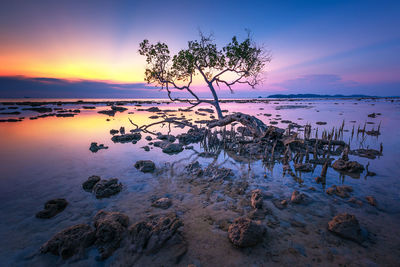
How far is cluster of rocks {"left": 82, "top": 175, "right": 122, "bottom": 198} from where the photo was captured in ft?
24.0

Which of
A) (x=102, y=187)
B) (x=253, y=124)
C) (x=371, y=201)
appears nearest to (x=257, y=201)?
(x=371, y=201)

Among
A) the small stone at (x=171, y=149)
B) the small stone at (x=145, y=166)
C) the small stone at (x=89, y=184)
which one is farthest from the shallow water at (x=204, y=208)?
the small stone at (x=171, y=149)

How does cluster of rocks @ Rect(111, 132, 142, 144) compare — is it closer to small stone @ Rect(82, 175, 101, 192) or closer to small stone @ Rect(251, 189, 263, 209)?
small stone @ Rect(82, 175, 101, 192)

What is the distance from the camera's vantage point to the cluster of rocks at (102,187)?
287 inches

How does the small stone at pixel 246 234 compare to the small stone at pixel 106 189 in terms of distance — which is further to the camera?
the small stone at pixel 106 189

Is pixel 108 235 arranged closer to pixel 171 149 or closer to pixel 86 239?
pixel 86 239

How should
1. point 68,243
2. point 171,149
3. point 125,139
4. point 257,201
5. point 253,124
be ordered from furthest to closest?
point 125,139 → point 253,124 → point 171,149 → point 257,201 → point 68,243

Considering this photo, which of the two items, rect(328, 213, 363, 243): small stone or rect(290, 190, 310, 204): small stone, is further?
rect(290, 190, 310, 204): small stone

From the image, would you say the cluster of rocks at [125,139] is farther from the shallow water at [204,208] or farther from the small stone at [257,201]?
the small stone at [257,201]

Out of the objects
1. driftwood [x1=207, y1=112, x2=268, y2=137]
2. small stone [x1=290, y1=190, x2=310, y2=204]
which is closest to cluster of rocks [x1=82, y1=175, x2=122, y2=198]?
small stone [x1=290, y1=190, x2=310, y2=204]

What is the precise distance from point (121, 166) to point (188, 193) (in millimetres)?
5838

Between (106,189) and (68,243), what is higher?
(68,243)

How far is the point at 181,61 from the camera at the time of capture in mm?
18344

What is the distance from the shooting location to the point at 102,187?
294 inches
